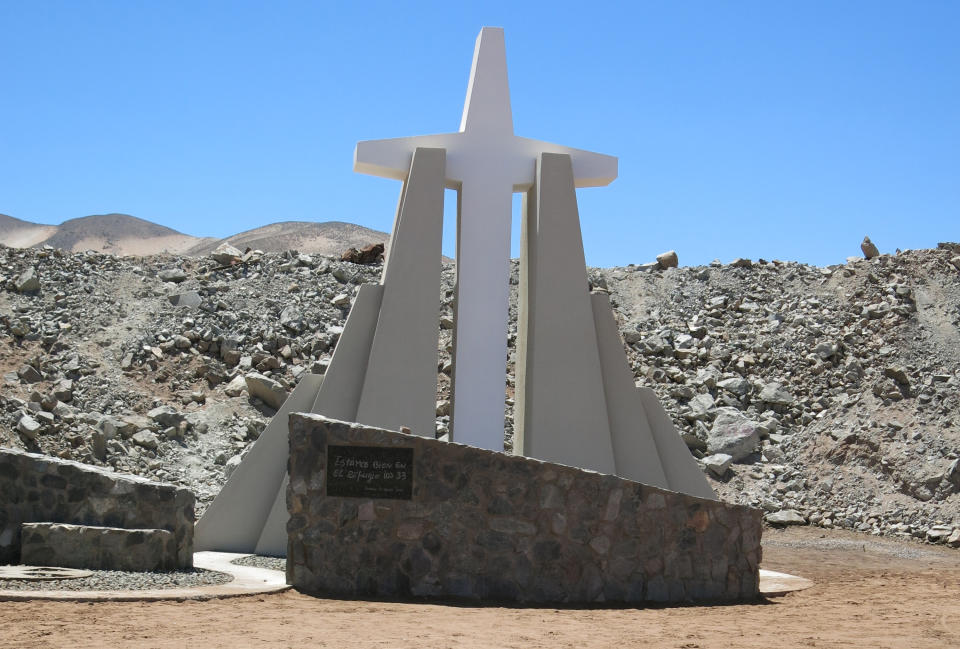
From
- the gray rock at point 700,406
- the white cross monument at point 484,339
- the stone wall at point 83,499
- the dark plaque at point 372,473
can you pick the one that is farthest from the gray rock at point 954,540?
the stone wall at point 83,499

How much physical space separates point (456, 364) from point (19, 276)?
13477 millimetres

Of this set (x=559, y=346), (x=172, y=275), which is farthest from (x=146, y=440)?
(x=559, y=346)

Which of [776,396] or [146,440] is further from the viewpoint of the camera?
[776,396]

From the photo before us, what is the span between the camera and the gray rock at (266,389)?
62.0ft

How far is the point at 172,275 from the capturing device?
2300 centimetres

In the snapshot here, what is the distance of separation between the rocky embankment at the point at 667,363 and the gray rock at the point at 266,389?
0.04 metres

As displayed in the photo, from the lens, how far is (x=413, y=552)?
8414 mm

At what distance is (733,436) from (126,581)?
13.4 metres

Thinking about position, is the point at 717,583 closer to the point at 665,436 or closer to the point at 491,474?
the point at 491,474

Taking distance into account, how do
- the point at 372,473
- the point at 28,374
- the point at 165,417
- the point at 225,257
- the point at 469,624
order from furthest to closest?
the point at 225,257
the point at 28,374
the point at 165,417
the point at 372,473
the point at 469,624

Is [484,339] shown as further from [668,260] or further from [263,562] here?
[668,260]

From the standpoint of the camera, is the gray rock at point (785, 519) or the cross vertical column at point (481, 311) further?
the gray rock at point (785, 519)

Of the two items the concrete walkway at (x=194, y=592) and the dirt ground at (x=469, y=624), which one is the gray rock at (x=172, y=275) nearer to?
the concrete walkway at (x=194, y=592)

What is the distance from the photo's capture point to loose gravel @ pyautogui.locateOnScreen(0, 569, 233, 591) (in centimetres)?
779
